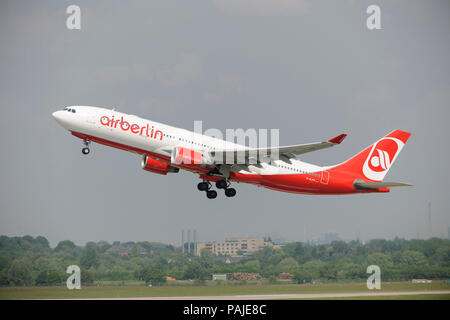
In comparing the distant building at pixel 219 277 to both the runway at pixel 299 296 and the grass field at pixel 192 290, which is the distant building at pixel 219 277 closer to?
the grass field at pixel 192 290

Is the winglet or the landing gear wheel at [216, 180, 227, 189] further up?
the winglet

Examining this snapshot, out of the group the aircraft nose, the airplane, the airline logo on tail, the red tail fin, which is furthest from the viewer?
the airline logo on tail

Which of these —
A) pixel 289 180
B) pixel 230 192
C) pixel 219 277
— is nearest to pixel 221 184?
pixel 230 192

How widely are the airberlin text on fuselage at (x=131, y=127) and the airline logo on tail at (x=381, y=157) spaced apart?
1589 cm

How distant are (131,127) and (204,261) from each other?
931 inches

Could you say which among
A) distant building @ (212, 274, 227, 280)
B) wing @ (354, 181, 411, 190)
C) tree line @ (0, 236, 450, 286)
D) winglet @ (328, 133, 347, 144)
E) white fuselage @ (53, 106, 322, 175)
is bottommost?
distant building @ (212, 274, 227, 280)

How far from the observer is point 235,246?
236 feet

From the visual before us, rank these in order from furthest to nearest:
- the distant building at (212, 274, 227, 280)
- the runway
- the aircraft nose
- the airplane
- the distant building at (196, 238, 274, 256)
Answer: the distant building at (196, 238, 274, 256)
the distant building at (212, 274, 227, 280)
the runway
the aircraft nose
the airplane

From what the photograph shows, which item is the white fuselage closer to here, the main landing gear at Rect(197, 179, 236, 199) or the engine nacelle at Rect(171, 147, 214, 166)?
the engine nacelle at Rect(171, 147, 214, 166)

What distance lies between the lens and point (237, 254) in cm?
7162

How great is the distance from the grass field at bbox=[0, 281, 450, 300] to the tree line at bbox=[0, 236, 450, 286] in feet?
Answer: 11.2

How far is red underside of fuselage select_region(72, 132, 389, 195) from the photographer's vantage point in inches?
1871

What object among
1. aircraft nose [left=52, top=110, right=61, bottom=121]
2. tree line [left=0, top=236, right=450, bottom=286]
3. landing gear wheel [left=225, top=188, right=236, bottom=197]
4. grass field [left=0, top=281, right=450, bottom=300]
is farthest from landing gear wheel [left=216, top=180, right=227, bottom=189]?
tree line [left=0, top=236, right=450, bottom=286]

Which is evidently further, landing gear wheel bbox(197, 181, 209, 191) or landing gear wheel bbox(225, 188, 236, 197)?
landing gear wheel bbox(197, 181, 209, 191)
